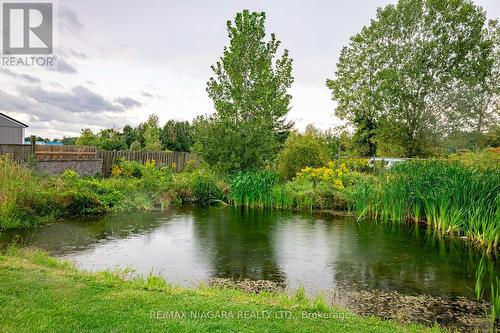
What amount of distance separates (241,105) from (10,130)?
71.9ft

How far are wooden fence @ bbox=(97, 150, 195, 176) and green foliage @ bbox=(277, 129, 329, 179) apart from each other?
8.79 m

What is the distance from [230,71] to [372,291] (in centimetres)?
1361

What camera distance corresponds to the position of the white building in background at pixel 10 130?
1152 inches

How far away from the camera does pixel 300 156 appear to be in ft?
58.1

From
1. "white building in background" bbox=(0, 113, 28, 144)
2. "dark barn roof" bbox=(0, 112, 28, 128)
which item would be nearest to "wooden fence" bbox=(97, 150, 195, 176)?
"white building in background" bbox=(0, 113, 28, 144)

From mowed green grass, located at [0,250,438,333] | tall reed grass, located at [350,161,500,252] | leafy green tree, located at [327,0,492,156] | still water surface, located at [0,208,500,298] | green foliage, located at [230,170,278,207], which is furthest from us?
leafy green tree, located at [327,0,492,156]

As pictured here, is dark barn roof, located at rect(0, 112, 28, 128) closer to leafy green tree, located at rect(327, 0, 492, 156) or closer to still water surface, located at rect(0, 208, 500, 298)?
still water surface, located at rect(0, 208, 500, 298)

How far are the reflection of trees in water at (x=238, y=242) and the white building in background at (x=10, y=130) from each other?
75.2ft

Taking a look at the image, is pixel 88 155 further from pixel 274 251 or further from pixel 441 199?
pixel 441 199

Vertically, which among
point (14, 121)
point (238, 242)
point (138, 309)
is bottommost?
point (238, 242)

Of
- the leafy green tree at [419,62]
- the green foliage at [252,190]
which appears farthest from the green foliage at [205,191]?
the leafy green tree at [419,62]

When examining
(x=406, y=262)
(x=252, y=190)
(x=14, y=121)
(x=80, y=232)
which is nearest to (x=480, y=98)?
(x=252, y=190)

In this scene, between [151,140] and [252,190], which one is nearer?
[252,190]

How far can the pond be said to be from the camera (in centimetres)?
632
